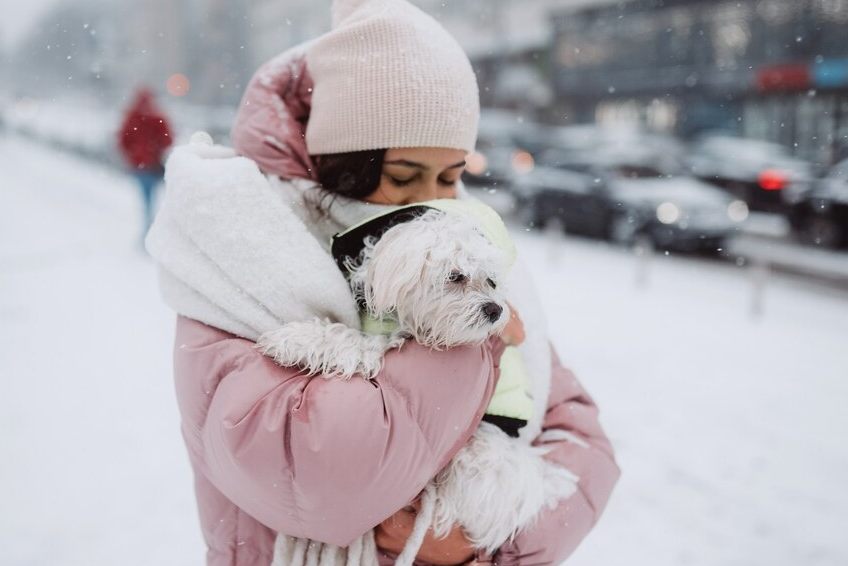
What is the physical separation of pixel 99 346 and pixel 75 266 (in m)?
3.97

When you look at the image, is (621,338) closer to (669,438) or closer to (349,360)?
(669,438)

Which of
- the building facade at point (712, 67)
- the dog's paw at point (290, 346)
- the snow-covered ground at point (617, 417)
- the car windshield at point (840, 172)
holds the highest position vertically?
the building facade at point (712, 67)

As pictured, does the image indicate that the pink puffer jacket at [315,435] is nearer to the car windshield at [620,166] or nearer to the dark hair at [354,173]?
the dark hair at [354,173]

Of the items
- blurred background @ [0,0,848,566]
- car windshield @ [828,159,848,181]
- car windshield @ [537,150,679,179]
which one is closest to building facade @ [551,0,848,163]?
blurred background @ [0,0,848,566]

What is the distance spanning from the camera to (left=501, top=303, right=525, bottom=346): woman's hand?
1539mm

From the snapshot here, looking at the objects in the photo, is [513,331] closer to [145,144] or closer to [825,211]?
[145,144]

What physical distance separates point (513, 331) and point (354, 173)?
0.58m

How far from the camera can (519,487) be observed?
1603 mm

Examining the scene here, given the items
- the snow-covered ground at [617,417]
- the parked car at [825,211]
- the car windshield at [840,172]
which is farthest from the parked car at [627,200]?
the snow-covered ground at [617,417]

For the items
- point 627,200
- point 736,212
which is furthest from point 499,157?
point 736,212

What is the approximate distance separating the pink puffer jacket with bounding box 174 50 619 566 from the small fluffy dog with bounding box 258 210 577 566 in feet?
0.18

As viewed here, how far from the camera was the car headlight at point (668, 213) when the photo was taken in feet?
40.4

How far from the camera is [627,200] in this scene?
13008 millimetres

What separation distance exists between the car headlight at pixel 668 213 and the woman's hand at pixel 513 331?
11802 mm
